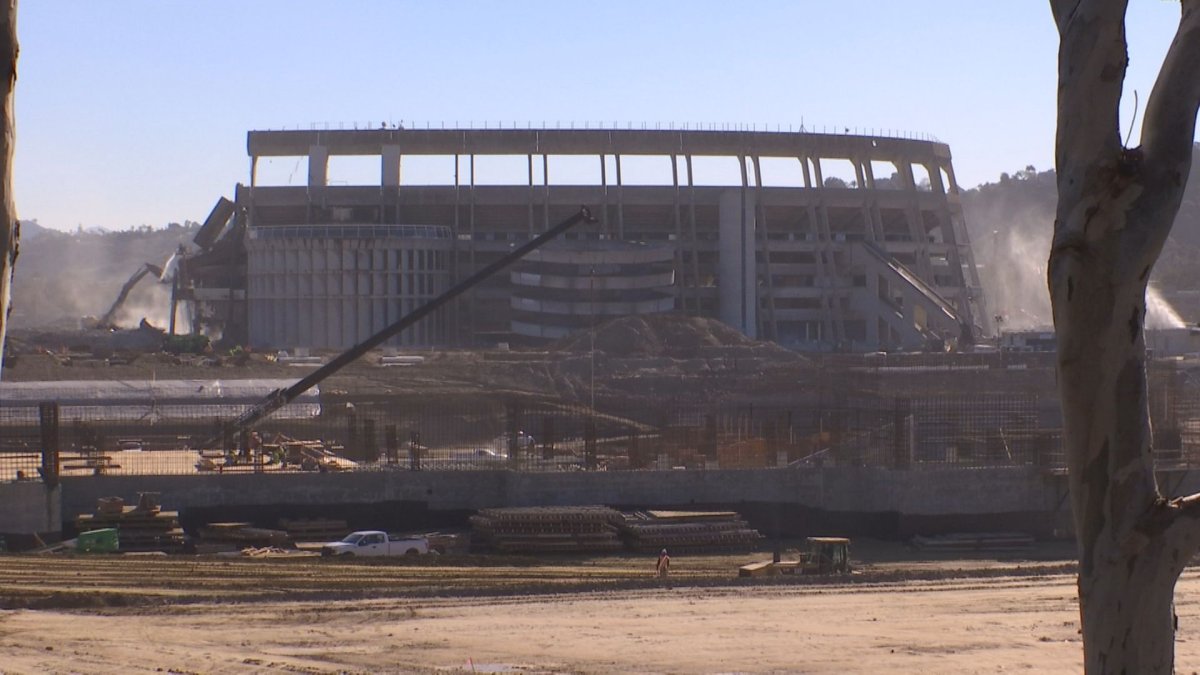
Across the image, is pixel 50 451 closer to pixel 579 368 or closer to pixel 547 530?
pixel 547 530

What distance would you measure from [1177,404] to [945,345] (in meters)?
32.7

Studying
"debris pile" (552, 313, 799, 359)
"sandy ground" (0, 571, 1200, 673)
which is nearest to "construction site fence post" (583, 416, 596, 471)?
"sandy ground" (0, 571, 1200, 673)

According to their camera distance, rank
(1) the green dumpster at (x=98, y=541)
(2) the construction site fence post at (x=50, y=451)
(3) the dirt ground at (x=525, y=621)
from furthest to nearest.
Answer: (2) the construction site fence post at (x=50, y=451) < (1) the green dumpster at (x=98, y=541) < (3) the dirt ground at (x=525, y=621)

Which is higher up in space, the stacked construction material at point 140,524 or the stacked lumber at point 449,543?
the stacked construction material at point 140,524

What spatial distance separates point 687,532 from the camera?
1072 inches

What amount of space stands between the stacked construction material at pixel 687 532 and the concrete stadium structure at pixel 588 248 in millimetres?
43511

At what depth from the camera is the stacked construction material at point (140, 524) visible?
26359mm

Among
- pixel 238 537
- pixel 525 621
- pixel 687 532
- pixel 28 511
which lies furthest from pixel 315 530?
pixel 525 621

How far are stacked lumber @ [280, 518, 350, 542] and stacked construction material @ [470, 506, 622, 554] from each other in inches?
105

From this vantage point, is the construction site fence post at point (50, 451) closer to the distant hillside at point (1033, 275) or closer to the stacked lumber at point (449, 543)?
the stacked lumber at point (449, 543)

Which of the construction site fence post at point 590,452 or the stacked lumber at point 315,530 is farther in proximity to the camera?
the construction site fence post at point 590,452

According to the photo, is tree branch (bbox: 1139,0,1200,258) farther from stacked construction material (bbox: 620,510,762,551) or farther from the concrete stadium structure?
the concrete stadium structure

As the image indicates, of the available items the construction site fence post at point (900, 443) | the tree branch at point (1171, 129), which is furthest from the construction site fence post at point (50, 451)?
the tree branch at point (1171, 129)

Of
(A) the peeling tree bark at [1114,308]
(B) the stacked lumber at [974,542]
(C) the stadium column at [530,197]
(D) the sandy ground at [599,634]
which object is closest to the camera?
(A) the peeling tree bark at [1114,308]
